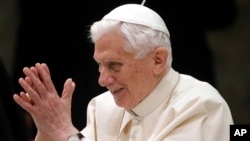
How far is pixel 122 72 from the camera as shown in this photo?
3.55 metres

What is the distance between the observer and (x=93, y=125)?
388 cm

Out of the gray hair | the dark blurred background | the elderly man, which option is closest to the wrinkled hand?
the elderly man

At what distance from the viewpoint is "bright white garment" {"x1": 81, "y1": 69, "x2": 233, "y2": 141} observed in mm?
3547

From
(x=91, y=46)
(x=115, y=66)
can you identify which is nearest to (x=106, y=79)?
(x=115, y=66)

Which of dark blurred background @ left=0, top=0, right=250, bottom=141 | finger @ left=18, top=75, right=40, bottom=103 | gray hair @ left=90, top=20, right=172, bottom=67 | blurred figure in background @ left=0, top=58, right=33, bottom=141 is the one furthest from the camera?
dark blurred background @ left=0, top=0, right=250, bottom=141

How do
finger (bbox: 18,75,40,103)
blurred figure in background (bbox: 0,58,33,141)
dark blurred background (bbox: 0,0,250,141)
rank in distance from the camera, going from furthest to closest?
dark blurred background (bbox: 0,0,250,141), blurred figure in background (bbox: 0,58,33,141), finger (bbox: 18,75,40,103)

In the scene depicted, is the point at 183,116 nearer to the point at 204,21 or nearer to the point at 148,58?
the point at 148,58

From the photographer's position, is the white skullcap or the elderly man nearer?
the elderly man

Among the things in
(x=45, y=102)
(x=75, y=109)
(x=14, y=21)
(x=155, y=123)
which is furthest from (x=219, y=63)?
(x=45, y=102)

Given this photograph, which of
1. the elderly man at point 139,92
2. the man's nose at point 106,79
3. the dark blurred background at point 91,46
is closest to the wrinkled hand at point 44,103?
the elderly man at point 139,92

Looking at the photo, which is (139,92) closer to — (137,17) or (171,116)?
(171,116)

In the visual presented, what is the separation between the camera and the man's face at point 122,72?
11.5ft

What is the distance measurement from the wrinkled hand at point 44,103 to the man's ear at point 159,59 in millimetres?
475

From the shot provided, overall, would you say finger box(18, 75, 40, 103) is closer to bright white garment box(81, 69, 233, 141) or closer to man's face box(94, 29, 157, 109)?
man's face box(94, 29, 157, 109)
